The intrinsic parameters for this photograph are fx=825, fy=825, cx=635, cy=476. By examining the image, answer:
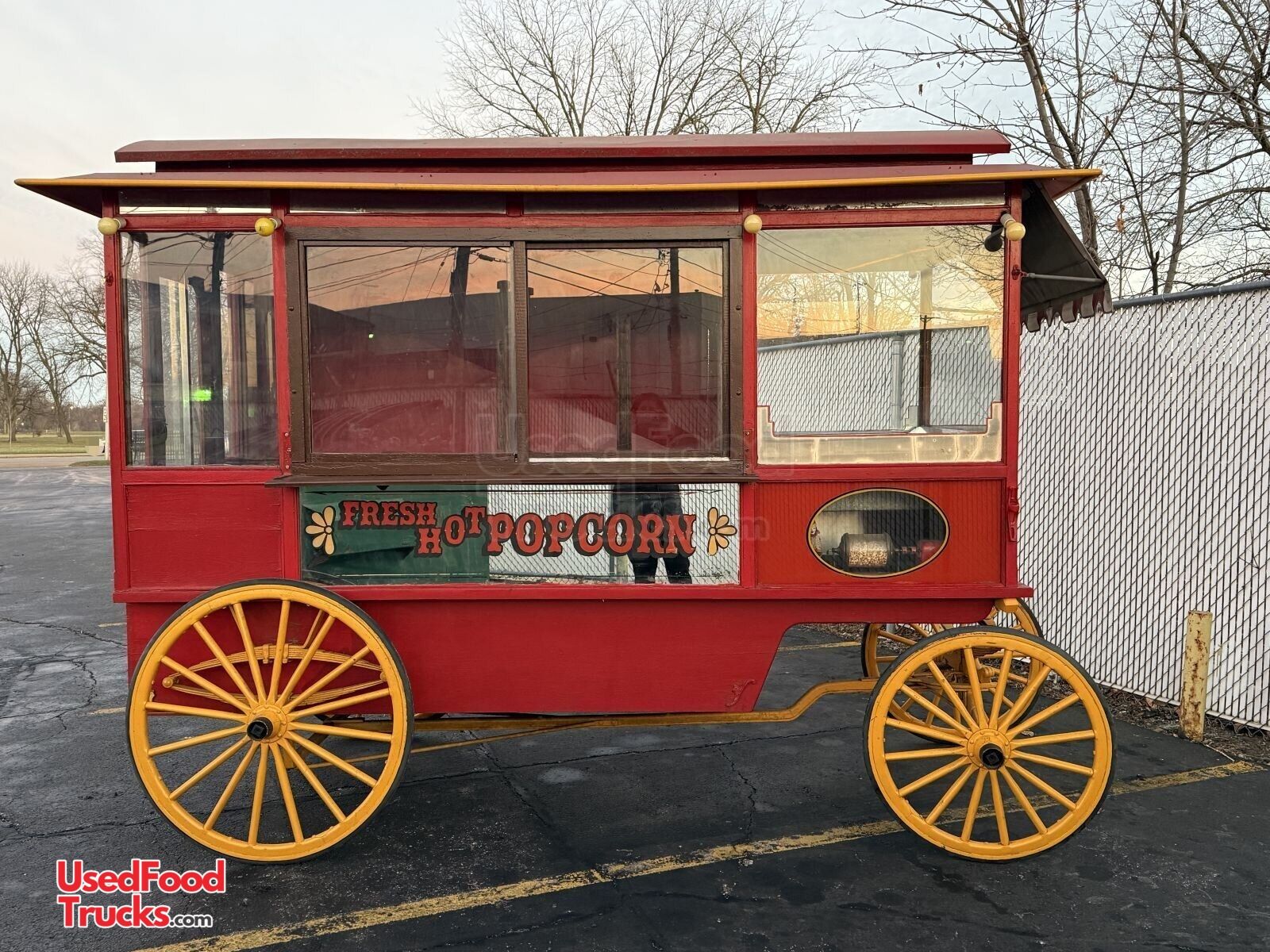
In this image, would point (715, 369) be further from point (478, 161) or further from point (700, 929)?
point (700, 929)

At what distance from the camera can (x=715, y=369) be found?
3.19 m

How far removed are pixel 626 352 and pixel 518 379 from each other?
0.43 meters

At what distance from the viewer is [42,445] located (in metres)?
49.7

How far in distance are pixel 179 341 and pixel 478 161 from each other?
1.34 meters

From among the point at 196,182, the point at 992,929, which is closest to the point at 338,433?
the point at 196,182

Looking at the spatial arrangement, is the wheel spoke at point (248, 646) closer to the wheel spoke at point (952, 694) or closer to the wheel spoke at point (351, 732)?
the wheel spoke at point (351, 732)

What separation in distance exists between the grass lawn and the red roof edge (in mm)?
44921

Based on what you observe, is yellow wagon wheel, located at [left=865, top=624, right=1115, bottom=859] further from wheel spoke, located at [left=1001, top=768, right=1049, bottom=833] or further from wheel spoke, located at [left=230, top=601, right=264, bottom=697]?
wheel spoke, located at [left=230, top=601, right=264, bottom=697]

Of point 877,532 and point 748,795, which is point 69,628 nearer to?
point 748,795

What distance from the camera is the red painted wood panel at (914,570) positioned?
319 centimetres

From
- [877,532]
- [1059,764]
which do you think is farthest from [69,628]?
[1059,764]

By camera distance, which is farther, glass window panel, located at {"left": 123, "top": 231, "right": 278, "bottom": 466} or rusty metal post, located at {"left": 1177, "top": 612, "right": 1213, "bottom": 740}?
rusty metal post, located at {"left": 1177, "top": 612, "right": 1213, "bottom": 740}

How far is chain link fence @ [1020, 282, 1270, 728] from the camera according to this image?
14.6 feet

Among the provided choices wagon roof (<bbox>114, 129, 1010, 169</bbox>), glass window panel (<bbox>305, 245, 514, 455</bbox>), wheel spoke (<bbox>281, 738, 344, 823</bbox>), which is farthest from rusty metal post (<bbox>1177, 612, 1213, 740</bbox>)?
wheel spoke (<bbox>281, 738, 344, 823</bbox>)
